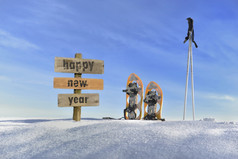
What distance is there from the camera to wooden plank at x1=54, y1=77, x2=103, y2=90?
6470 millimetres

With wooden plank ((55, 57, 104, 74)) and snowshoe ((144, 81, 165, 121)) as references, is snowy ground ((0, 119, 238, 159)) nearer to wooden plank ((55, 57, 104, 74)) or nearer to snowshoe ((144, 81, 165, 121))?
wooden plank ((55, 57, 104, 74))

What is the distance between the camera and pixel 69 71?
6.66 metres

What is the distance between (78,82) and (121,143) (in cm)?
316

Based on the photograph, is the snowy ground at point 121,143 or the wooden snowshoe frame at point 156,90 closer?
the snowy ground at point 121,143

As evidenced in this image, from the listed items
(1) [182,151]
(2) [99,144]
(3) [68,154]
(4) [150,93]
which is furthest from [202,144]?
(4) [150,93]

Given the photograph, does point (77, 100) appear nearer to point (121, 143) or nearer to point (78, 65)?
point (78, 65)

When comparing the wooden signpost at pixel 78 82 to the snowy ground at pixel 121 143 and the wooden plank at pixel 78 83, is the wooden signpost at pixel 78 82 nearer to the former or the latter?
the wooden plank at pixel 78 83

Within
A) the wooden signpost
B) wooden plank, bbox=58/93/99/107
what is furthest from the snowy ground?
the wooden signpost

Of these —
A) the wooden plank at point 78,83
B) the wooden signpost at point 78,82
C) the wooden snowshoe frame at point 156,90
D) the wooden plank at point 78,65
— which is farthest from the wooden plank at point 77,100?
the wooden snowshoe frame at point 156,90

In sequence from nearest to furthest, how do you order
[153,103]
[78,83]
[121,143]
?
[121,143] → [78,83] → [153,103]

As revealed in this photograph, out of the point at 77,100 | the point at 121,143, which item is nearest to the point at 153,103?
the point at 77,100

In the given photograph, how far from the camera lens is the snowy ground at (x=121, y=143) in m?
3.50

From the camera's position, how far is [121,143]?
386cm

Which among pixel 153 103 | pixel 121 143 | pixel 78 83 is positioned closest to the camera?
pixel 121 143
